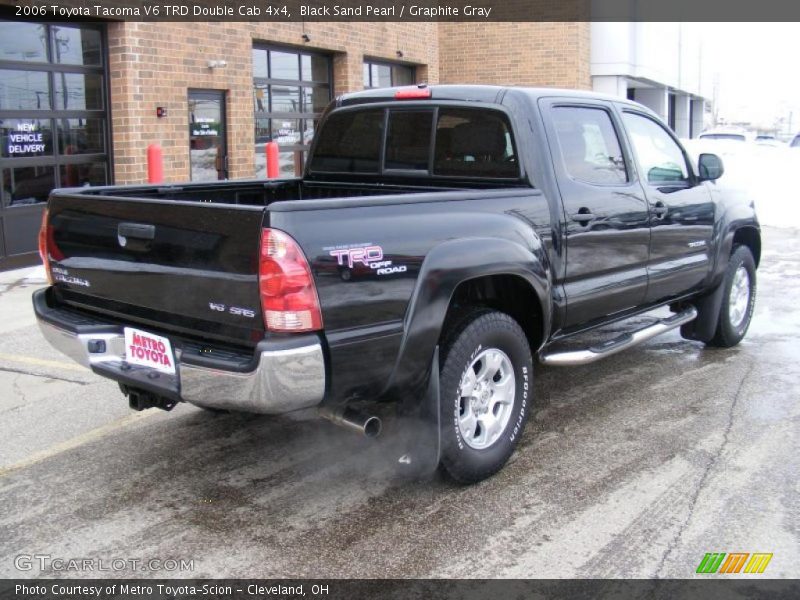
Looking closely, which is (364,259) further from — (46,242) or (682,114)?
(682,114)

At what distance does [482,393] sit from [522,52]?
734 inches

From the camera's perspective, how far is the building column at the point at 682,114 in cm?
3856

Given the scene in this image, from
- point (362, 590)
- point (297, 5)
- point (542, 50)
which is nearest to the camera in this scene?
point (362, 590)

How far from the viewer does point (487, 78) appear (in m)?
21.9

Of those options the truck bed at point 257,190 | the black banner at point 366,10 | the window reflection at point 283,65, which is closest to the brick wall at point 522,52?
the black banner at point 366,10

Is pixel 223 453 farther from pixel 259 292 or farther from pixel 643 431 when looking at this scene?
pixel 643 431

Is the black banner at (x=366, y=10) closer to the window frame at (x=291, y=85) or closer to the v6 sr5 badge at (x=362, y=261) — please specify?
the window frame at (x=291, y=85)

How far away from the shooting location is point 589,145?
5273mm

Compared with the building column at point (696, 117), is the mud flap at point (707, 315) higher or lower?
lower

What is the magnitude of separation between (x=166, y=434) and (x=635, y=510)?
272 centimetres

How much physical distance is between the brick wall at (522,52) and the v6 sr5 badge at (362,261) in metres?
18.5

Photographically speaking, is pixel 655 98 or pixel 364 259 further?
pixel 655 98

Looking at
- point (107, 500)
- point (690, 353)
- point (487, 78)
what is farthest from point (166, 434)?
point (487, 78)

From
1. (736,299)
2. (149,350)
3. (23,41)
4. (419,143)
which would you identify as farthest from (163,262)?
(23,41)
